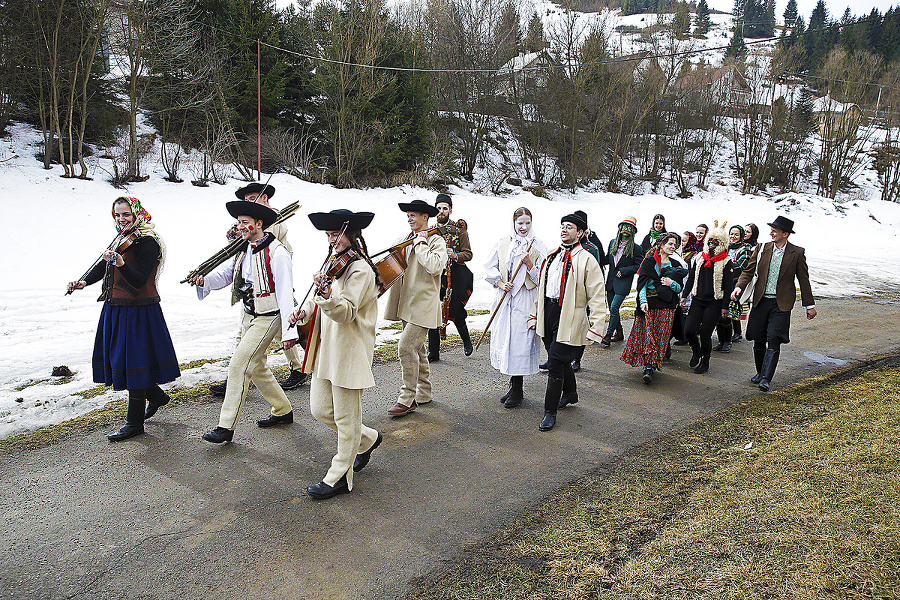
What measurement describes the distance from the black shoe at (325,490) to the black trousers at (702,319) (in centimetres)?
519

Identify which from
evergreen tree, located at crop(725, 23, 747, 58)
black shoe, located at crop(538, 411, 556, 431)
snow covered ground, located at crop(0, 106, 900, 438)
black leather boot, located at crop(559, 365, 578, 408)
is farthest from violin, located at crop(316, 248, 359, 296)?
evergreen tree, located at crop(725, 23, 747, 58)

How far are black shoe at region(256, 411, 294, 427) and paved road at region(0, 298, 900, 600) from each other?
0.28 ft

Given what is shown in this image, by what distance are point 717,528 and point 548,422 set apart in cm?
193

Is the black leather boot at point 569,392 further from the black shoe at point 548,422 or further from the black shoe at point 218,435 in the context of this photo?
the black shoe at point 218,435

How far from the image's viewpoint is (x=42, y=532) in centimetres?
346

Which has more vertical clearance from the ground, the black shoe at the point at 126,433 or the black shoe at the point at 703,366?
the black shoe at the point at 703,366

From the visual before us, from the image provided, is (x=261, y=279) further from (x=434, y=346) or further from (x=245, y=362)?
(x=434, y=346)

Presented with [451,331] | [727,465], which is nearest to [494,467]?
[727,465]

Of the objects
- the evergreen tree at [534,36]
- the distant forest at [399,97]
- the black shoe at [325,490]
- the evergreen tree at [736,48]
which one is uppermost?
the evergreen tree at [736,48]

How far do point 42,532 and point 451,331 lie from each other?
616 centimetres

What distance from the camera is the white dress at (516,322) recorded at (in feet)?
18.7

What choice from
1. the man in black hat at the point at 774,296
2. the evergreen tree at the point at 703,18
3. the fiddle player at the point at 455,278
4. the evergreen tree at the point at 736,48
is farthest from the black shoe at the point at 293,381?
the evergreen tree at the point at 703,18

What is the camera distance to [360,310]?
398cm

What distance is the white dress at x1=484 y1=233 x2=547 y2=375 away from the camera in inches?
224
